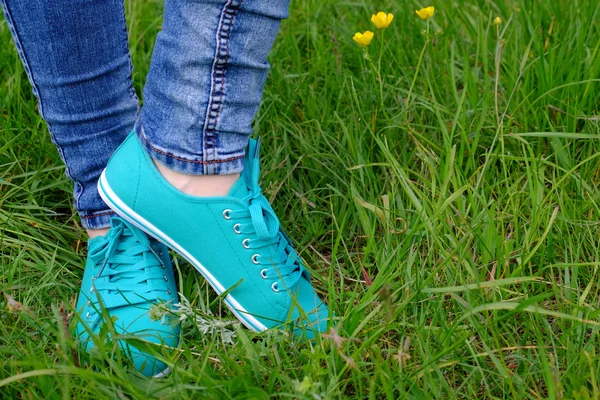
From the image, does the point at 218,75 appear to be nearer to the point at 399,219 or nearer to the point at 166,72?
the point at 166,72

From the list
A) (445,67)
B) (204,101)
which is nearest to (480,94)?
(445,67)

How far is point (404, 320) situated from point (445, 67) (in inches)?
33.6

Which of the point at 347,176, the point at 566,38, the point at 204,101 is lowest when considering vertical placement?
the point at 347,176

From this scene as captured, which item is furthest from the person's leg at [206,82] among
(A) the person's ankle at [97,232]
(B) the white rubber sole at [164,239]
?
(A) the person's ankle at [97,232]

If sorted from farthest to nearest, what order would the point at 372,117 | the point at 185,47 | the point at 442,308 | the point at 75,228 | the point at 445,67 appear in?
the point at 445,67
the point at 372,117
the point at 75,228
the point at 442,308
the point at 185,47

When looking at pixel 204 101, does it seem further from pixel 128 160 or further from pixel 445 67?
Answer: pixel 445 67

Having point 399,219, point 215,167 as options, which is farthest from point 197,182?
point 399,219

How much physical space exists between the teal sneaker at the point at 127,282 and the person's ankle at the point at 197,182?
142 millimetres

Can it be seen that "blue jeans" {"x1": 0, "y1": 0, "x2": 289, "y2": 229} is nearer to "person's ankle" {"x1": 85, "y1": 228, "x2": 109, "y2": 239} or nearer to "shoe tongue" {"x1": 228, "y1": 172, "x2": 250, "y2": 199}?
"shoe tongue" {"x1": 228, "y1": 172, "x2": 250, "y2": 199}

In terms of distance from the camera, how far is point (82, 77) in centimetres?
114

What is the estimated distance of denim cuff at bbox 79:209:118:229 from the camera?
4.22 feet

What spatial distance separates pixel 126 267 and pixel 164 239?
10 cm

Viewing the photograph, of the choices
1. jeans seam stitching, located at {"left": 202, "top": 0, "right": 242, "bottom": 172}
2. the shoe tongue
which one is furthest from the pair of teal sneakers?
jeans seam stitching, located at {"left": 202, "top": 0, "right": 242, "bottom": 172}

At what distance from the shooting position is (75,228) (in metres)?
1.48
